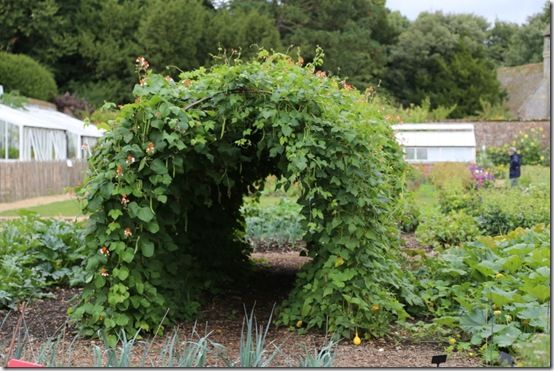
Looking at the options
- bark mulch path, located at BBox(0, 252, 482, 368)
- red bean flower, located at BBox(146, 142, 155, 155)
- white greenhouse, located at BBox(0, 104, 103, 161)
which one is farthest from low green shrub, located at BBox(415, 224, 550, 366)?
white greenhouse, located at BBox(0, 104, 103, 161)

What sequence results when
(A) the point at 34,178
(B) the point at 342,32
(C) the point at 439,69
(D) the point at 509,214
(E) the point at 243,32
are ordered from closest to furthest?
1. (D) the point at 509,214
2. (A) the point at 34,178
3. (E) the point at 243,32
4. (B) the point at 342,32
5. (C) the point at 439,69

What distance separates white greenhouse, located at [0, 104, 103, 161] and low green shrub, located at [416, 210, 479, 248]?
420 inches

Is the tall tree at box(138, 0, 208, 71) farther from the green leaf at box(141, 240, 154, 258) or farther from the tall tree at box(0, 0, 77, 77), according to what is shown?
the green leaf at box(141, 240, 154, 258)

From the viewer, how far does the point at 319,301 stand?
591cm

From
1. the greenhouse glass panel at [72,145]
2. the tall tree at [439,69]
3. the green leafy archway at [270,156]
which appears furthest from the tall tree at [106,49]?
the green leafy archway at [270,156]

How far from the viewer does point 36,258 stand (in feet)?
25.7

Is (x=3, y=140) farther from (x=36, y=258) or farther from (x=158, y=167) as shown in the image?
(x=158, y=167)

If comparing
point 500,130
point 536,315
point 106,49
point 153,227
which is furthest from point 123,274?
point 106,49

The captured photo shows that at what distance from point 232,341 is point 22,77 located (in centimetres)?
3326

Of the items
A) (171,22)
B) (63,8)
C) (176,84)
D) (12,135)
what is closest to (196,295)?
(176,84)

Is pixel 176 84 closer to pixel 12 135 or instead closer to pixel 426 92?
pixel 12 135

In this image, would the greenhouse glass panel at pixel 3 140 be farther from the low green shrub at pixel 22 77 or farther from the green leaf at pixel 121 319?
the green leaf at pixel 121 319

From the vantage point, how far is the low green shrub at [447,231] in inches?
460

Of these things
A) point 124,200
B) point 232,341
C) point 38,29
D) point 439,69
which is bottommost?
point 232,341
